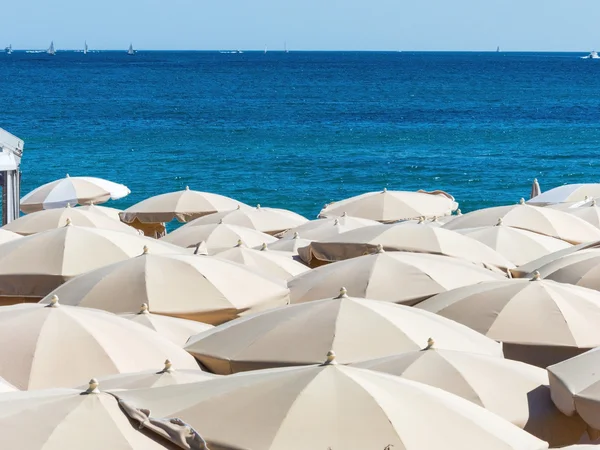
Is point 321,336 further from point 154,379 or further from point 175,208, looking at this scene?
point 175,208

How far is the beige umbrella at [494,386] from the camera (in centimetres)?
591

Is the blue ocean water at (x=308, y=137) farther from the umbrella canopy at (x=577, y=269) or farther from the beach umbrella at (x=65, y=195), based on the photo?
the umbrella canopy at (x=577, y=269)

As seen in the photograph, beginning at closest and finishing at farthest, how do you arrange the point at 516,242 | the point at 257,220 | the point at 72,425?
the point at 72,425, the point at 516,242, the point at 257,220

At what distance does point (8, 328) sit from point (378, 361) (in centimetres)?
226

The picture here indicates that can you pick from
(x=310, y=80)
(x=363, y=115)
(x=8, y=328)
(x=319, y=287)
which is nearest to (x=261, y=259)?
(x=319, y=287)

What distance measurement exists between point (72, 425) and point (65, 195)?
13521mm

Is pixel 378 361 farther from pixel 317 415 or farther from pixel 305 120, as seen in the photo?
pixel 305 120

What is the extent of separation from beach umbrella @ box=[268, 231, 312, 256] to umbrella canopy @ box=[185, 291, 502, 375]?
4.34 meters

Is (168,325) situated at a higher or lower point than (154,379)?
lower

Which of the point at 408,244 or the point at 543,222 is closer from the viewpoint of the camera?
the point at 408,244

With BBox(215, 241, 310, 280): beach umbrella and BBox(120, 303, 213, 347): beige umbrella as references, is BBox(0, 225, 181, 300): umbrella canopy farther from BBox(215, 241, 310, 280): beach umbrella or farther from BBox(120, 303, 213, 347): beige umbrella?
BBox(120, 303, 213, 347): beige umbrella

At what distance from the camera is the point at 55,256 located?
9367 mm

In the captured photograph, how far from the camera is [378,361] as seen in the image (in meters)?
6.11

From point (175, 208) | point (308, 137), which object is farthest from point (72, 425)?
point (308, 137)
